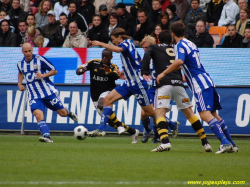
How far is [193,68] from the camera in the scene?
8.66 metres

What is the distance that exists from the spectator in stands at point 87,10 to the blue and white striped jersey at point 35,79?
7.46 m

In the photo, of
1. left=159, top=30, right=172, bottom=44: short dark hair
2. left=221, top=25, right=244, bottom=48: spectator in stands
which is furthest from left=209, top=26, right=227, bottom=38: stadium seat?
left=159, top=30, right=172, bottom=44: short dark hair

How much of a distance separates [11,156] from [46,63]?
4.33m

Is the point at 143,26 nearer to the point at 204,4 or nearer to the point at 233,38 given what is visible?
the point at 204,4

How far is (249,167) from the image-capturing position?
21.6ft

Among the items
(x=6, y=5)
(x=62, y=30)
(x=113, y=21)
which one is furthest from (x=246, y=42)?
(x=6, y=5)

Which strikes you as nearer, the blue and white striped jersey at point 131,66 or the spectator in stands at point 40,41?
the blue and white striped jersey at point 131,66

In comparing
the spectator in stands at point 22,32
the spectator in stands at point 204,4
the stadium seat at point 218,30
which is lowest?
the spectator in stands at point 22,32

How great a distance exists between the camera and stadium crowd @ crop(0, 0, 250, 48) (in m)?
15.7

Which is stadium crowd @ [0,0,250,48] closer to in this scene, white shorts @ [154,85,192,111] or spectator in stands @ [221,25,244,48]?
spectator in stands @ [221,25,244,48]

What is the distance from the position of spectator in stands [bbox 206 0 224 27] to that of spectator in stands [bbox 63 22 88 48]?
4.29m

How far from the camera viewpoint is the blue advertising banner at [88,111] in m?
13.7

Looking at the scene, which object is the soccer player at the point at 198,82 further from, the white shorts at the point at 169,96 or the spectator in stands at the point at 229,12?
the spectator in stands at the point at 229,12

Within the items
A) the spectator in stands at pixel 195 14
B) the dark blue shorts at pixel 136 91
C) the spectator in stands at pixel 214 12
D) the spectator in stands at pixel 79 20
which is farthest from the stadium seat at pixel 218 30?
the dark blue shorts at pixel 136 91
